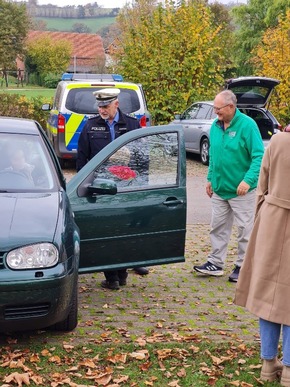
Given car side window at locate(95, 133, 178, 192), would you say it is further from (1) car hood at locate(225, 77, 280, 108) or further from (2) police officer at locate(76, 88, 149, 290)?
(1) car hood at locate(225, 77, 280, 108)

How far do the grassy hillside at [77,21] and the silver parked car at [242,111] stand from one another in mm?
148185

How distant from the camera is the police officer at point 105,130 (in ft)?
24.6

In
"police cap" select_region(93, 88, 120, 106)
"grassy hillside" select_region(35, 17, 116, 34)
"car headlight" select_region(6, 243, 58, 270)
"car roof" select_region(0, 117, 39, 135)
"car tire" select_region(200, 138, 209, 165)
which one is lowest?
"grassy hillside" select_region(35, 17, 116, 34)

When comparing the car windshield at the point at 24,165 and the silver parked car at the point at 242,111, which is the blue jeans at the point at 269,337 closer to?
the car windshield at the point at 24,165

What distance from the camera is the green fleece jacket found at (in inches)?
295

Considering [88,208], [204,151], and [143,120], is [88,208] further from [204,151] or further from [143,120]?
[204,151]

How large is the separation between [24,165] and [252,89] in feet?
40.5

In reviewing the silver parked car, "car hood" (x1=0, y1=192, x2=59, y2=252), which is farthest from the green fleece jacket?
the silver parked car

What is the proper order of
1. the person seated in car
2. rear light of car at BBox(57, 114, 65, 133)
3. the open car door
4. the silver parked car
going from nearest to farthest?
the person seated in car < the open car door < rear light of car at BBox(57, 114, 65, 133) < the silver parked car

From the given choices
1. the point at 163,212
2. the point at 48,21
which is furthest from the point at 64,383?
the point at 48,21

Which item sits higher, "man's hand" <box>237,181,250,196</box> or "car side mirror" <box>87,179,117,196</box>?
"car side mirror" <box>87,179,117,196</box>

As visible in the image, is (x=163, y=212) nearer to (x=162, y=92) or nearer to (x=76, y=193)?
(x=76, y=193)

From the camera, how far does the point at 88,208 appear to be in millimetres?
6660

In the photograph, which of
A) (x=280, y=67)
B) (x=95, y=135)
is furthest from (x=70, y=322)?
(x=280, y=67)
